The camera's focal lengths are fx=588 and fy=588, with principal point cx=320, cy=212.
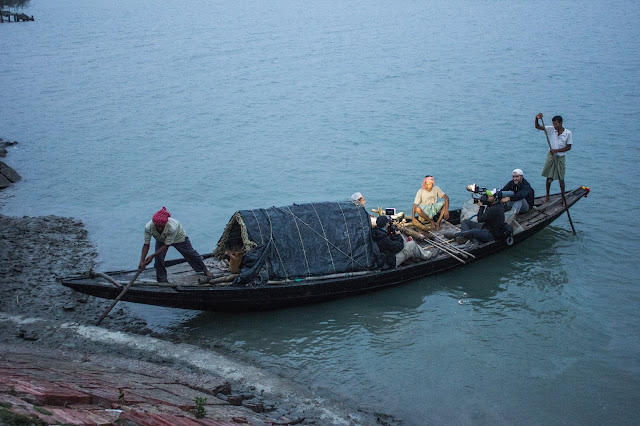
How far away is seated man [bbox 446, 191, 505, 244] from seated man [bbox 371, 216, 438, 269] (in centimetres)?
138

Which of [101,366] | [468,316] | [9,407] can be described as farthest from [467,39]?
[9,407]

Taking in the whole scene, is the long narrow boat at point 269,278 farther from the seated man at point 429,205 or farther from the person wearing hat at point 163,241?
the seated man at point 429,205

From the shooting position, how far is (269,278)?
10906 mm

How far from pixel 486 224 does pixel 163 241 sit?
6.90 metres

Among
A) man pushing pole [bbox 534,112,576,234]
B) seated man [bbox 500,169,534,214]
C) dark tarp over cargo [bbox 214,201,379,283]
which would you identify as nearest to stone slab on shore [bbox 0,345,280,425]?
dark tarp over cargo [bbox 214,201,379,283]

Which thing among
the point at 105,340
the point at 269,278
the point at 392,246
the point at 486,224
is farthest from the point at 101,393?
the point at 486,224

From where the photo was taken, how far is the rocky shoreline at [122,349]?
8641 millimetres

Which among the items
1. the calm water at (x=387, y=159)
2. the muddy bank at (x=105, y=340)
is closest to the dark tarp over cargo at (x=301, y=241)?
the calm water at (x=387, y=159)

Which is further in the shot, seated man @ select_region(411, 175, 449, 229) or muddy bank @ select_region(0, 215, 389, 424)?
seated man @ select_region(411, 175, 449, 229)

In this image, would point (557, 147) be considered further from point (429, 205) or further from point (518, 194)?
point (429, 205)

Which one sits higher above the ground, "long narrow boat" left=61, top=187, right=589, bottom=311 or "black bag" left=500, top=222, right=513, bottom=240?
"black bag" left=500, top=222, right=513, bottom=240

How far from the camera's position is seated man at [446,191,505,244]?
41.5ft

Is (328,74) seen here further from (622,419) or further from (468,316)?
(622,419)

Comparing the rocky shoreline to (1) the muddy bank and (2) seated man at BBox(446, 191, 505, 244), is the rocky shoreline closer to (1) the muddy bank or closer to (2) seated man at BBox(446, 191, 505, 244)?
(1) the muddy bank
